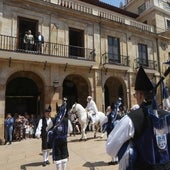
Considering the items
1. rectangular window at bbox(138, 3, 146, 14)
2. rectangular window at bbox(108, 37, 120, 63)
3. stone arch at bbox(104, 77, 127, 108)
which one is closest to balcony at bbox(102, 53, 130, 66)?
rectangular window at bbox(108, 37, 120, 63)

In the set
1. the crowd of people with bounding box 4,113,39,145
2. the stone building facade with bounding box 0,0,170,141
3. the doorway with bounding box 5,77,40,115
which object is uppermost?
the stone building facade with bounding box 0,0,170,141

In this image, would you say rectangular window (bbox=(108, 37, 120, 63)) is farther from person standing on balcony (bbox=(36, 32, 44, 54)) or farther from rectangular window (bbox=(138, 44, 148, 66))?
person standing on balcony (bbox=(36, 32, 44, 54))

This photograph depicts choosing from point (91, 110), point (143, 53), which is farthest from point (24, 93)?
point (143, 53)

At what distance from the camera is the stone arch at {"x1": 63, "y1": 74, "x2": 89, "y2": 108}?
647 inches

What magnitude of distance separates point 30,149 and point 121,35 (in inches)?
460

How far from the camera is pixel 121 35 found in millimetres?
17578

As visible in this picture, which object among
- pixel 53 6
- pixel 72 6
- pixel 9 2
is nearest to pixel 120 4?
pixel 72 6

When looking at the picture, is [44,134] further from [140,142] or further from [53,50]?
[53,50]

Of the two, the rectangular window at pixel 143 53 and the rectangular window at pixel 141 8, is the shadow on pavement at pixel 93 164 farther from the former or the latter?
the rectangular window at pixel 141 8

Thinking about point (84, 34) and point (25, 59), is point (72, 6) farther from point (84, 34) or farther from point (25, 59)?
point (25, 59)

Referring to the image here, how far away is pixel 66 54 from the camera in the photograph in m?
14.5

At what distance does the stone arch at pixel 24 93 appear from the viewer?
14.3 metres

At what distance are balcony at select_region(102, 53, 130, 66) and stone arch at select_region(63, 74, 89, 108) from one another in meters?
2.19

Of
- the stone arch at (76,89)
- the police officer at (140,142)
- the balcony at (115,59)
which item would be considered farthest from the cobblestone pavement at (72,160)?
the balcony at (115,59)
